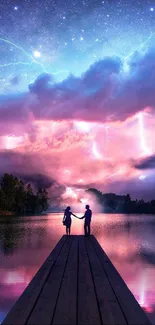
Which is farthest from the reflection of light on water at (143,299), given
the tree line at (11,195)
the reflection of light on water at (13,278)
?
the tree line at (11,195)

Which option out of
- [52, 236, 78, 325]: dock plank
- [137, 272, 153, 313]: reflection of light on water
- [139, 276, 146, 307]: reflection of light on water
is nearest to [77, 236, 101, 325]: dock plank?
[52, 236, 78, 325]: dock plank

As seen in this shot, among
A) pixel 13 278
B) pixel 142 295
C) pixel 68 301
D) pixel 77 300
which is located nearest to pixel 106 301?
pixel 77 300

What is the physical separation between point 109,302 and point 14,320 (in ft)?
8.61

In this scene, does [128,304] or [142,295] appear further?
[142,295]

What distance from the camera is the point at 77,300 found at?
27.3ft

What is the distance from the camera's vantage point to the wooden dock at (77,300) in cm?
684

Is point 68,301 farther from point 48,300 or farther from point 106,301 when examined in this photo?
point 106,301

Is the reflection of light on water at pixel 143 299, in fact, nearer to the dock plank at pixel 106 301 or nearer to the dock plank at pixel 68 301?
the dock plank at pixel 106 301

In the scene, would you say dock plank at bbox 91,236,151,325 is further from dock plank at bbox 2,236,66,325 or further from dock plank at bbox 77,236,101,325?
dock plank at bbox 2,236,66,325

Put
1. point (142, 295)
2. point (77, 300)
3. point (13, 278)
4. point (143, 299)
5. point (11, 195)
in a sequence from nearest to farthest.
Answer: point (77, 300) → point (143, 299) → point (142, 295) → point (13, 278) → point (11, 195)

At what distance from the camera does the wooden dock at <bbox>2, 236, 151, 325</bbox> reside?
22.4ft

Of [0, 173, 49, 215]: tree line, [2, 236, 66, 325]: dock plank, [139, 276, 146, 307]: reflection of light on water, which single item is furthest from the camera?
[0, 173, 49, 215]: tree line

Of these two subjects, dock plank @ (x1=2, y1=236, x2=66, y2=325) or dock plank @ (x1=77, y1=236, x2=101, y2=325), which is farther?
dock plank @ (x1=77, y1=236, x2=101, y2=325)

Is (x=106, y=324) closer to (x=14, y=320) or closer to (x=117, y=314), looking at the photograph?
(x=117, y=314)
